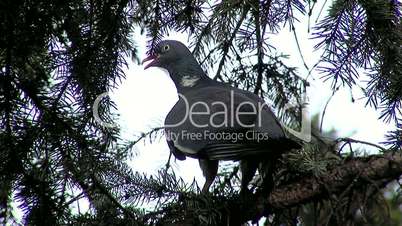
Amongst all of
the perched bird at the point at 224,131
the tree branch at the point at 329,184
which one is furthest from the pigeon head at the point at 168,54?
the tree branch at the point at 329,184

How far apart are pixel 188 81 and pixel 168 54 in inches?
7.0

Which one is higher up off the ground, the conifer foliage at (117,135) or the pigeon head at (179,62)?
the pigeon head at (179,62)

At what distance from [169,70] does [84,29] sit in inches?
28.8

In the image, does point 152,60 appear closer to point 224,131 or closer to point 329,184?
point 224,131

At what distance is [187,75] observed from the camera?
3.39 meters

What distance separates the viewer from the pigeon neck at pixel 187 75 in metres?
3.34

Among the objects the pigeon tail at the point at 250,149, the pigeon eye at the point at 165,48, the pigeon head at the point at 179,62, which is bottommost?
the pigeon tail at the point at 250,149

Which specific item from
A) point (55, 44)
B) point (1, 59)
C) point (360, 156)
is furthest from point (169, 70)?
point (360, 156)

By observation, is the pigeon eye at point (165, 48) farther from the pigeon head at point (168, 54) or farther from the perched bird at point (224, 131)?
the perched bird at point (224, 131)

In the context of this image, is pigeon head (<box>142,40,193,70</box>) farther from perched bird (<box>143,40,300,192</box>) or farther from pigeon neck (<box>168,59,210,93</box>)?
perched bird (<box>143,40,300,192</box>)

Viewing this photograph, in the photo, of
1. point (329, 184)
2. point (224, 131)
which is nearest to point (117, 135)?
point (224, 131)

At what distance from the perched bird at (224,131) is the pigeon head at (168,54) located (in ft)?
0.88

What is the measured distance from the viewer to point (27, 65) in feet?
9.23

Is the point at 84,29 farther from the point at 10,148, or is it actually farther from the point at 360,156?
the point at 360,156
